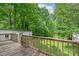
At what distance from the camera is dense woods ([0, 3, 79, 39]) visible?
192cm

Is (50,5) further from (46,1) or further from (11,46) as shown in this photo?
(11,46)

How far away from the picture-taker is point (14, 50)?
1.95 metres

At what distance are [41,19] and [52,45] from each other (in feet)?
1.03

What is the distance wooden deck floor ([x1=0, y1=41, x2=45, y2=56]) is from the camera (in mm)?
1944

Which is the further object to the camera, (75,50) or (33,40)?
(33,40)

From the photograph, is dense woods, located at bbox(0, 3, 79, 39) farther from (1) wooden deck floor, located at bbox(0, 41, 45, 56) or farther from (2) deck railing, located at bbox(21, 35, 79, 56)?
(1) wooden deck floor, located at bbox(0, 41, 45, 56)

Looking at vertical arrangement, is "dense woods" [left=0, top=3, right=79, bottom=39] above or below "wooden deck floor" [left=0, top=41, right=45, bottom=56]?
above

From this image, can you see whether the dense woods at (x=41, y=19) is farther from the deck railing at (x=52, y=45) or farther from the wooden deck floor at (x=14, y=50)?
the wooden deck floor at (x=14, y=50)

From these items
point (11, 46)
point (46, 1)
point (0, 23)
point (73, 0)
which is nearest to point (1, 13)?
point (0, 23)

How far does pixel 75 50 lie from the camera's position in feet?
6.09

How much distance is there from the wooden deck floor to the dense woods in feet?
0.60

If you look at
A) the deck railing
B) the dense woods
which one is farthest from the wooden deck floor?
the dense woods

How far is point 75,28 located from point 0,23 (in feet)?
2.72

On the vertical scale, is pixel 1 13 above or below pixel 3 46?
above
